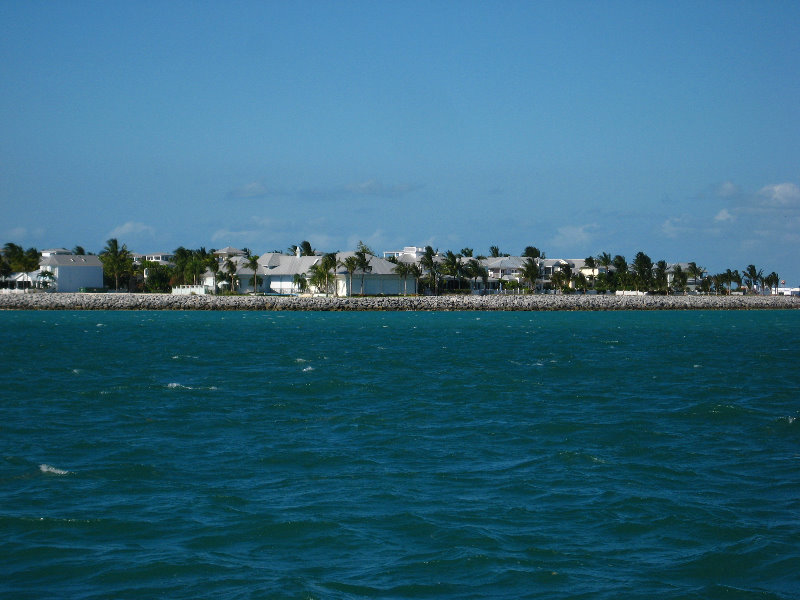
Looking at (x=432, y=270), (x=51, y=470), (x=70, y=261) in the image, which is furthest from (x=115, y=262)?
(x=51, y=470)

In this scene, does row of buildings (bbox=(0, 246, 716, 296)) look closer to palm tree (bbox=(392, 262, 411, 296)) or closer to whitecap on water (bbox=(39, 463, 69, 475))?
palm tree (bbox=(392, 262, 411, 296))

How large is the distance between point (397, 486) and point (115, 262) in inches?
5167

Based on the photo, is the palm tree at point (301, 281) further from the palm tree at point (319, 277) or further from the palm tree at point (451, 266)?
the palm tree at point (451, 266)

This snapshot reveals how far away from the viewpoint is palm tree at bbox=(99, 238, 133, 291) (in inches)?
5443

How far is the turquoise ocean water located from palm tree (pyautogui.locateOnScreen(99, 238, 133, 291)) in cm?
10921

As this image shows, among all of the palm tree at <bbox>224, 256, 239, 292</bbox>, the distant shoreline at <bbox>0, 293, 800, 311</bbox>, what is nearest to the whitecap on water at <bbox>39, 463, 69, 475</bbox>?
the distant shoreline at <bbox>0, 293, 800, 311</bbox>

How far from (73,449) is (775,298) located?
473 ft

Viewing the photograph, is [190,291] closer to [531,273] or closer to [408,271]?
[408,271]

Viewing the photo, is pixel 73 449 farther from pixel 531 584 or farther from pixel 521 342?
pixel 521 342

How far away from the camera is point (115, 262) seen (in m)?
138

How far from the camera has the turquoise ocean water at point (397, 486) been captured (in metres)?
10.9

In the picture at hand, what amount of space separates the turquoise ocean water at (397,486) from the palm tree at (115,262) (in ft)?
358

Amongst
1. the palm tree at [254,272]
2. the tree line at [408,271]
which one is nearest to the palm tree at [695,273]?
the tree line at [408,271]

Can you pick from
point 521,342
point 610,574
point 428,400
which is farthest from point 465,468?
point 521,342
